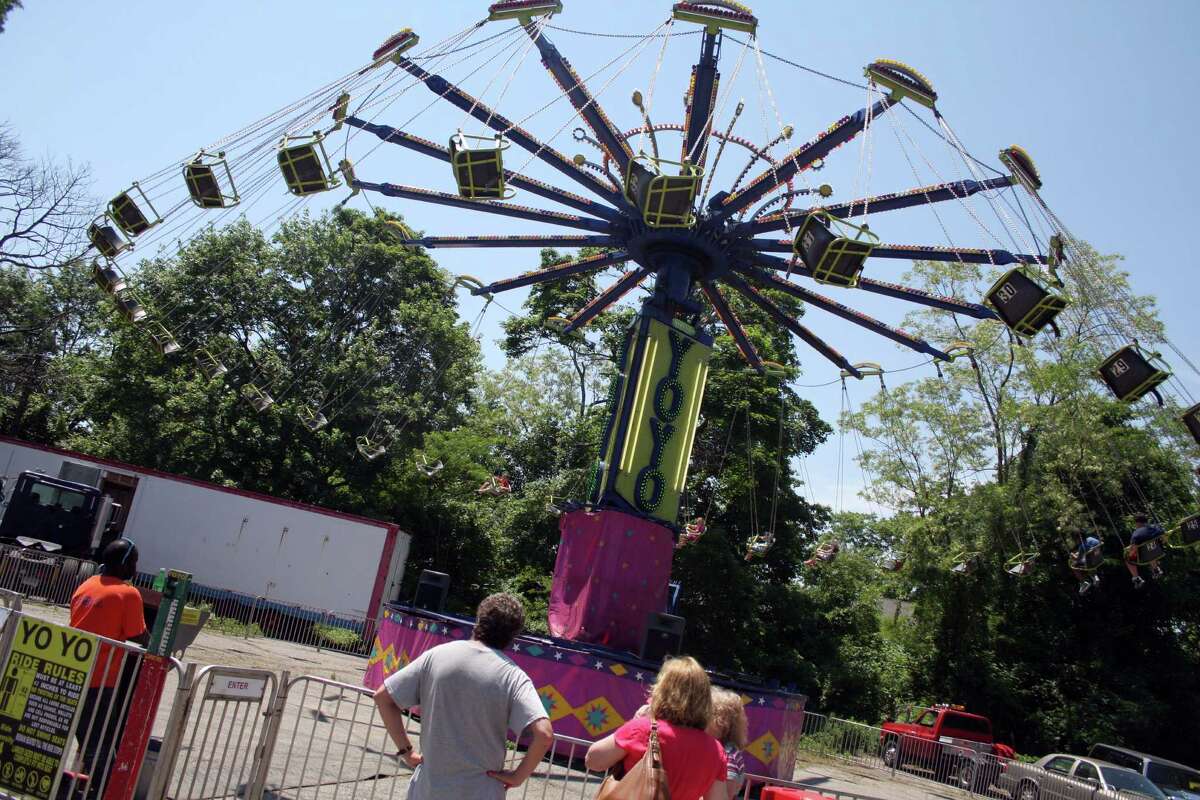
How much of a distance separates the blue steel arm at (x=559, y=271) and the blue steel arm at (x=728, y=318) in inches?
67.9

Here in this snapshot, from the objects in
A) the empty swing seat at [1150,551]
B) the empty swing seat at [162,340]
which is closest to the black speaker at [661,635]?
the empty swing seat at [1150,551]

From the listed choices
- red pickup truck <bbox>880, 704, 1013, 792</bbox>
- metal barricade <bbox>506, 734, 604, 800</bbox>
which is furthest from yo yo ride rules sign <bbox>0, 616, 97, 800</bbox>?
red pickup truck <bbox>880, 704, 1013, 792</bbox>

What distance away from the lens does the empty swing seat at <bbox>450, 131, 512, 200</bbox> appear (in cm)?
1180

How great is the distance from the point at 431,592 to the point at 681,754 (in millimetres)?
11210

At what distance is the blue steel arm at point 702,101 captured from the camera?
52.3ft

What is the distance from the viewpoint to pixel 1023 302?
42.1 feet

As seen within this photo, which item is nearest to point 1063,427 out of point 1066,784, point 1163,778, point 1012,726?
point 1012,726

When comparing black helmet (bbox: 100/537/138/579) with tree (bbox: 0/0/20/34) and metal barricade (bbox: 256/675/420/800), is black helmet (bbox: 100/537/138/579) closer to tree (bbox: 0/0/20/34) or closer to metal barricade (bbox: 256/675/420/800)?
metal barricade (bbox: 256/675/420/800)

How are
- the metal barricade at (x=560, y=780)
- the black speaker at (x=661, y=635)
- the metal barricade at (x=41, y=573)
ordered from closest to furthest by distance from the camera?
1. the metal barricade at (x=560, y=780)
2. the black speaker at (x=661, y=635)
3. the metal barricade at (x=41, y=573)

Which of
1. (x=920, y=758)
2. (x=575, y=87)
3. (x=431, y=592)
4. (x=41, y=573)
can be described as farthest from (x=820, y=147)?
(x=41, y=573)

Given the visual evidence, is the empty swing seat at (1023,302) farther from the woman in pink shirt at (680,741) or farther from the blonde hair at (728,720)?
the woman in pink shirt at (680,741)

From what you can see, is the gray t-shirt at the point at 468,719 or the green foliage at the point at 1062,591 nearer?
the gray t-shirt at the point at 468,719

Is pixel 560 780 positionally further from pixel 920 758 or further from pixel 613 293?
pixel 920 758

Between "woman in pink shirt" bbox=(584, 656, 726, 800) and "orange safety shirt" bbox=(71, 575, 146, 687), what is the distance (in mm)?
3834
